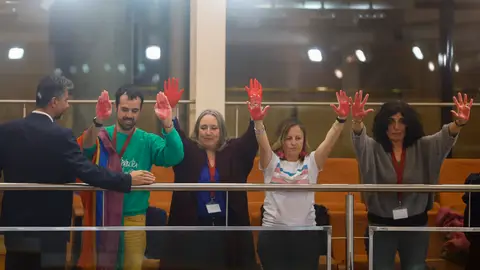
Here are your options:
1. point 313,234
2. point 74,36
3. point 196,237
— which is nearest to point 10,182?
point 196,237

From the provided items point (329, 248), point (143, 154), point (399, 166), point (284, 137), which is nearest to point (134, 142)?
point (143, 154)

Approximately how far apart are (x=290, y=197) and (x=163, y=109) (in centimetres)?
87

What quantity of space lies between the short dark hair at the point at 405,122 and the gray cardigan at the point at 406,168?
3 cm

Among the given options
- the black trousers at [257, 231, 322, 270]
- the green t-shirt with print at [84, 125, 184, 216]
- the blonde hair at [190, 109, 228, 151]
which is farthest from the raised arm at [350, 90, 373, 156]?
the green t-shirt with print at [84, 125, 184, 216]

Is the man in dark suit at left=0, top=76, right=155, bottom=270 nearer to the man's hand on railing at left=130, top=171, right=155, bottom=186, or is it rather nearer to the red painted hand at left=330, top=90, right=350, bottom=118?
the man's hand on railing at left=130, top=171, right=155, bottom=186

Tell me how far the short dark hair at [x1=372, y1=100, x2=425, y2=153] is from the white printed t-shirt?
412mm

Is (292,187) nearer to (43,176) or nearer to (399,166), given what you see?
(399,166)

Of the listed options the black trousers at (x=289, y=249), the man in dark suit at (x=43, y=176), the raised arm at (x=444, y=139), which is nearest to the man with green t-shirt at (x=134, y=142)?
the man in dark suit at (x=43, y=176)

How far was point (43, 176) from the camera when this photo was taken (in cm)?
301

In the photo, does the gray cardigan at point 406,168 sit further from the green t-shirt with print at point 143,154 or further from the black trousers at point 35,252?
the black trousers at point 35,252

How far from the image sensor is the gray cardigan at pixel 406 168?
328 cm

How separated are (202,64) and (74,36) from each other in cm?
239

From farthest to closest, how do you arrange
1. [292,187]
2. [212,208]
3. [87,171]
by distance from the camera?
[212,208], [292,187], [87,171]

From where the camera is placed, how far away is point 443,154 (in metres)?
3.43
